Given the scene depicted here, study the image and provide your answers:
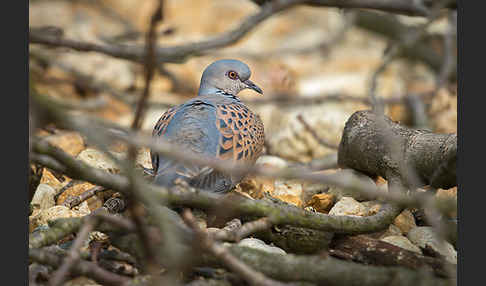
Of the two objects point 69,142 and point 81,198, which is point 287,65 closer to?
point 69,142

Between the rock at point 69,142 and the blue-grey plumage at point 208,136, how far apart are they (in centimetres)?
100

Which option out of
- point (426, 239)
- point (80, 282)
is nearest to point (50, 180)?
point (80, 282)

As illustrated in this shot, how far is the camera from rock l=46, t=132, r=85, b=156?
15.8 ft

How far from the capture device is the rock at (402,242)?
130 inches

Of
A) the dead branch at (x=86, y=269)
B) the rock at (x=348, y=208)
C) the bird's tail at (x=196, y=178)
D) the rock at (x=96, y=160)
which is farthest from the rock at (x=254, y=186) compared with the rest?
the dead branch at (x=86, y=269)

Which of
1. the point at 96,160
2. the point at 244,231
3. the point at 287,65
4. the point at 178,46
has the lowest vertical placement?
the point at 244,231

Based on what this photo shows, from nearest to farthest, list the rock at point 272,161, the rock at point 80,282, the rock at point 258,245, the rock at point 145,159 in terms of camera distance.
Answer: the rock at point 80,282 < the rock at point 258,245 < the rock at point 145,159 < the rock at point 272,161

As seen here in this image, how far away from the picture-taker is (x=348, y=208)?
3.80 meters

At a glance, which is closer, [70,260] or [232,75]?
[70,260]

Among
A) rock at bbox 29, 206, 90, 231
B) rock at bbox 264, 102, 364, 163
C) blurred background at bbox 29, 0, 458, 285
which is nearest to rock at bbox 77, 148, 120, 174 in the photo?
blurred background at bbox 29, 0, 458, 285

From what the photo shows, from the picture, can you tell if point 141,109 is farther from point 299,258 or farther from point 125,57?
point 125,57

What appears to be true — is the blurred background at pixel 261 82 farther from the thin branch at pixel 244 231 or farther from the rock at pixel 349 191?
the thin branch at pixel 244 231

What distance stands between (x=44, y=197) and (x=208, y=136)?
104cm

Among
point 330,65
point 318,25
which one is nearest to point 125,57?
point 330,65
